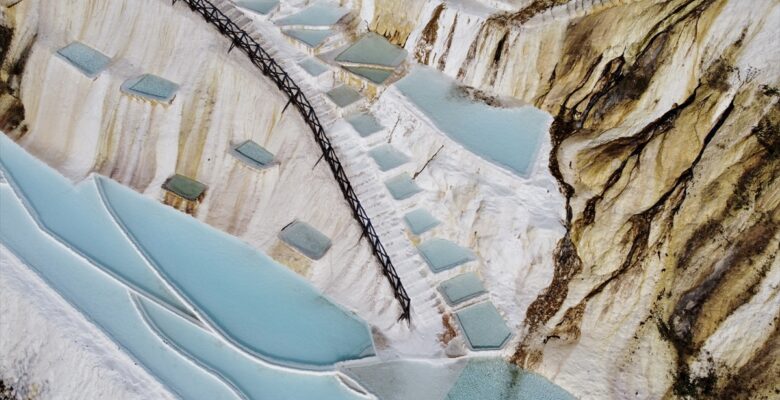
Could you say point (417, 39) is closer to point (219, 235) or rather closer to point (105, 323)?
point (219, 235)

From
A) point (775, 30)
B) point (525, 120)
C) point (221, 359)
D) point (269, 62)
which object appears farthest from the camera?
point (269, 62)

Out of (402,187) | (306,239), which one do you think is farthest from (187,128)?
(402,187)

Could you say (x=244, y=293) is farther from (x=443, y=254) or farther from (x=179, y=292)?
(x=443, y=254)

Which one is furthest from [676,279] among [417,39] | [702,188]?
[417,39]

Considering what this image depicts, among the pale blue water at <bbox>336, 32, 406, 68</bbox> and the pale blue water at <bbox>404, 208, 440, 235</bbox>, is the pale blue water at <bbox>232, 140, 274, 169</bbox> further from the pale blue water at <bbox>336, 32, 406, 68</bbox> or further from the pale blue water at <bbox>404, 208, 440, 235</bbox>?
the pale blue water at <bbox>404, 208, 440, 235</bbox>

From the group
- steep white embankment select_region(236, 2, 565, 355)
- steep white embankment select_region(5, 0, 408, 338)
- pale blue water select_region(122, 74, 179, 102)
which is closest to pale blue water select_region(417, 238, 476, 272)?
steep white embankment select_region(236, 2, 565, 355)
